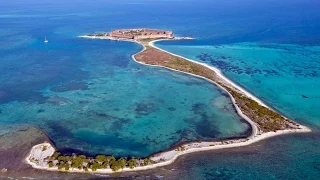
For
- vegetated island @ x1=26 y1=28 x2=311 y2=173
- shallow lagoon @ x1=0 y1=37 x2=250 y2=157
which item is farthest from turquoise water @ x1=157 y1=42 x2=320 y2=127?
shallow lagoon @ x1=0 y1=37 x2=250 y2=157

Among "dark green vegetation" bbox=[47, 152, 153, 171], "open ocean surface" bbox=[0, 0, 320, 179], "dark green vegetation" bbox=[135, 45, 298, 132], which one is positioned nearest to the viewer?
"dark green vegetation" bbox=[47, 152, 153, 171]

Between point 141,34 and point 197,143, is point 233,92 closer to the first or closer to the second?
point 197,143

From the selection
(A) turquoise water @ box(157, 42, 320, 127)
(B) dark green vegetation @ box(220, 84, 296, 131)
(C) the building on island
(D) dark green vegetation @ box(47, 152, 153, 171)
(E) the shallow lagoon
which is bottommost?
(D) dark green vegetation @ box(47, 152, 153, 171)

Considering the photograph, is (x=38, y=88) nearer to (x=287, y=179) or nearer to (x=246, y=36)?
(x=287, y=179)

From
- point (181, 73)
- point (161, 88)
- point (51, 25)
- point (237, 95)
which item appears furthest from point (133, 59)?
point (51, 25)

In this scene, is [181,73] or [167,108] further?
[181,73]

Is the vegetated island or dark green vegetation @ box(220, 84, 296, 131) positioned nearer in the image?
the vegetated island

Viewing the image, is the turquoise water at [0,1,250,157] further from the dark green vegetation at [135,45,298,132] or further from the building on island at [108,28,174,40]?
the building on island at [108,28,174,40]
